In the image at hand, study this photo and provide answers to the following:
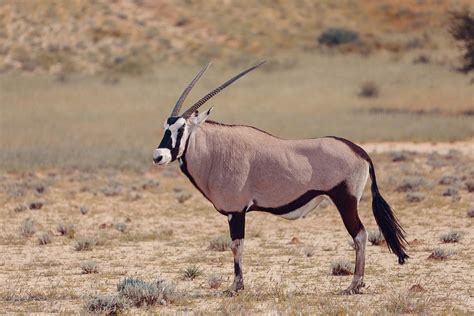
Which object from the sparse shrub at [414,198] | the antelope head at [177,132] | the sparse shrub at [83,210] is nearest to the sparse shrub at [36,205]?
the sparse shrub at [83,210]

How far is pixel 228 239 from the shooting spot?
1425cm

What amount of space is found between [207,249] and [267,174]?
178 inches

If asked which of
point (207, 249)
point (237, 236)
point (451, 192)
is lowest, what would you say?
point (451, 192)

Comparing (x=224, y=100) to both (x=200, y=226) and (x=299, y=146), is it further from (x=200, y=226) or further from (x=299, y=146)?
(x=299, y=146)

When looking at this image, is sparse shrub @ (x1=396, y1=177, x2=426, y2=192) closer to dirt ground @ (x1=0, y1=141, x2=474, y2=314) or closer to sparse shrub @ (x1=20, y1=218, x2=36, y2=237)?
dirt ground @ (x1=0, y1=141, x2=474, y2=314)

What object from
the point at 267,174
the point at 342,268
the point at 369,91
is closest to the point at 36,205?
the point at 342,268

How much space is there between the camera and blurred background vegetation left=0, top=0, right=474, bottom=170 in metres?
37.5

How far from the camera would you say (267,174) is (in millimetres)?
10031

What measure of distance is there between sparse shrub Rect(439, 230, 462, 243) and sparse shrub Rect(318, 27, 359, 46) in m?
49.8

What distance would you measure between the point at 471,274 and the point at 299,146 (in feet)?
9.80

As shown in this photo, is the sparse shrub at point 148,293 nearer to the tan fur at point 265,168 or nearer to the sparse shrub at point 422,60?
the tan fur at point 265,168

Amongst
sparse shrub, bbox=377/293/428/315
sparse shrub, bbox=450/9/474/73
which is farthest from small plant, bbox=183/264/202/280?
sparse shrub, bbox=450/9/474/73

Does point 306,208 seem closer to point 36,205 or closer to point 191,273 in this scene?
point 191,273

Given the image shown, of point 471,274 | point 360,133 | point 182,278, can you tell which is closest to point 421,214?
point 471,274
